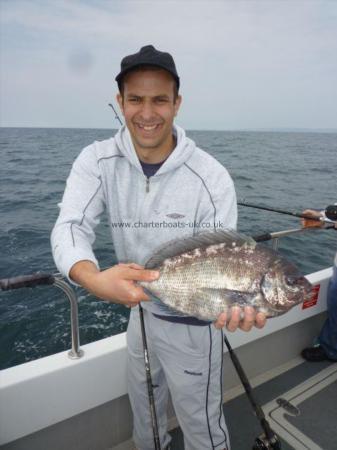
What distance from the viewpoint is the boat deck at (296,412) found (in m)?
3.28

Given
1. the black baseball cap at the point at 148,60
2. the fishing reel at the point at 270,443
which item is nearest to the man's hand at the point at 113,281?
the black baseball cap at the point at 148,60

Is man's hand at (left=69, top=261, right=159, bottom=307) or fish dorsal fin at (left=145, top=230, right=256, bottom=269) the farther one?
fish dorsal fin at (left=145, top=230, right=256, bottom=269)

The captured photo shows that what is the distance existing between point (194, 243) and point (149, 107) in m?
0.91

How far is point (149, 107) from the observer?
7.17 feet

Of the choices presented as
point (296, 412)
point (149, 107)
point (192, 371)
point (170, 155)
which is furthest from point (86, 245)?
point (296, 412)

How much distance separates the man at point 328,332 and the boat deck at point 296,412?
135mm

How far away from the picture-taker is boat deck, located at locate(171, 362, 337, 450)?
3.28 m

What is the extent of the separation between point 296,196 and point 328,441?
1528 cm

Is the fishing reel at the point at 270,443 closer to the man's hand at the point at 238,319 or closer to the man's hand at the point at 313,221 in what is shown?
the man's hand at the point at 238,319

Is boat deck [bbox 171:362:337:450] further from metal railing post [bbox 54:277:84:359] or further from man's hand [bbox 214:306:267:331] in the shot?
man's hand [bbox 214:306:267:331]

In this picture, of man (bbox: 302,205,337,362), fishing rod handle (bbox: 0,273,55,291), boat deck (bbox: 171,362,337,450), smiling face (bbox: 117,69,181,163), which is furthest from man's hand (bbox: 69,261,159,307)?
man (bbox: 302,205,337,362)

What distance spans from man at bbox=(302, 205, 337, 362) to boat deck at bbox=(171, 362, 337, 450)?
5.3 inches

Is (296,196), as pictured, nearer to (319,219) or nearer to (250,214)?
(250,214)

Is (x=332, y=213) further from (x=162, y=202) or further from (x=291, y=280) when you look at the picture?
(x=162, y=202)
